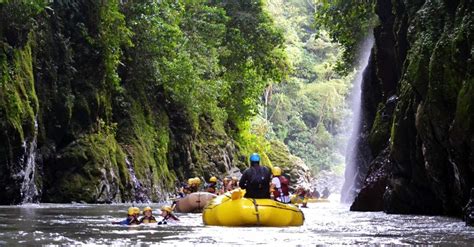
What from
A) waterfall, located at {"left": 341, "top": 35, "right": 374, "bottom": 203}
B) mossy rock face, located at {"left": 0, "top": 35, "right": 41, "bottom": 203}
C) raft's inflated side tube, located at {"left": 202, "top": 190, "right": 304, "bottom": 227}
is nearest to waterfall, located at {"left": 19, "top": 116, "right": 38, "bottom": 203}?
mossy rock face, located at {"left": 0, "top": 35, "right": 41, "bottom": 203}

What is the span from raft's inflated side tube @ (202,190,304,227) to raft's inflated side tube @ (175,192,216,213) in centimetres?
534

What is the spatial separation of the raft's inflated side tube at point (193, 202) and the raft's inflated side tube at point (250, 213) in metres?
5.34

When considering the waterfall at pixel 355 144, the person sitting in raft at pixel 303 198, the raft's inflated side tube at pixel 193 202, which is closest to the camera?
the raft's inflated side tube at pixel 193 202

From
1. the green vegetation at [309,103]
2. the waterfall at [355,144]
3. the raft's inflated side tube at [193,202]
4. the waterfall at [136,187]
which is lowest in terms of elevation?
the raft's inflated side tube at [193,202]

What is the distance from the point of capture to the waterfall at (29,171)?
18.7m

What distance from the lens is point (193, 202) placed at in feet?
59.2

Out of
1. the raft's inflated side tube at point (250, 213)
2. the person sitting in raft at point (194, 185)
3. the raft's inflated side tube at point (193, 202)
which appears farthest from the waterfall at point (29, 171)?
the raft's inflated side tube at point (250, 213)

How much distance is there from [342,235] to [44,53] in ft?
46.4

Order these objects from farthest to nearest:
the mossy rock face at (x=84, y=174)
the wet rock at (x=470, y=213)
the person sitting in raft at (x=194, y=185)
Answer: the mossy rock face at (x=84, y=174)
the person sitting in raft at (x=194, y=185)
the wet rock at (x=470, y=213)

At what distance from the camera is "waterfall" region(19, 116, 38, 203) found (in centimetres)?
1867

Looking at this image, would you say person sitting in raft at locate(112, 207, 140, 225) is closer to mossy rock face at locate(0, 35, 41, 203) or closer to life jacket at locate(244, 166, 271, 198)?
life jacket at locate(244, 166, 271, 198)

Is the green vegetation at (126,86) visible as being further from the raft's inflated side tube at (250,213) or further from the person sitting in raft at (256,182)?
the raft's inflated side tube at (250,213)

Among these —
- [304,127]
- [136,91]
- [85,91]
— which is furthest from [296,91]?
[85,91]

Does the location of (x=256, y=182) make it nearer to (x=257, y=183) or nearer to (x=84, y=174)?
(x=257, y=183)
